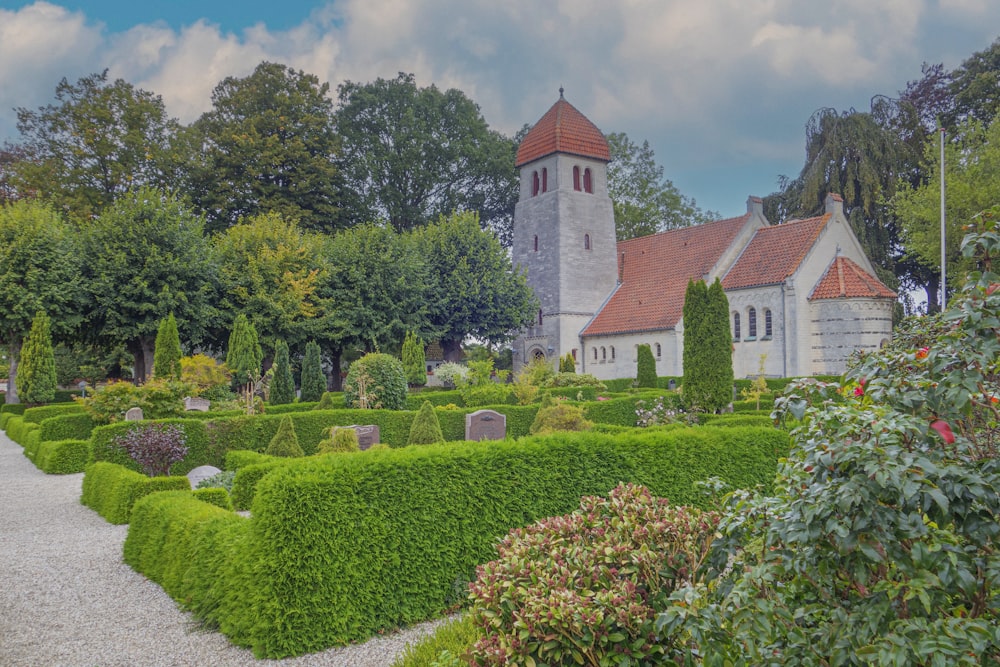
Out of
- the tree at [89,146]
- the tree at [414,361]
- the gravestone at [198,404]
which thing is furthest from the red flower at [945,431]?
the tree at [89,146]

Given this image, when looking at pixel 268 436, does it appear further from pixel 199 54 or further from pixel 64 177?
pixel 64 177

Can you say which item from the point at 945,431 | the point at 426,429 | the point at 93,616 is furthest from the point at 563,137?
the point at 945,431

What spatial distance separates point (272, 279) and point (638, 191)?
2666cm

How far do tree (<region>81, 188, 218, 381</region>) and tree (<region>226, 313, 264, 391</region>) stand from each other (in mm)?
1884

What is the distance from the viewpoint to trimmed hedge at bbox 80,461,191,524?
9.26 m

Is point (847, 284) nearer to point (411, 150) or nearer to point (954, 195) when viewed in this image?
point (954, 195)

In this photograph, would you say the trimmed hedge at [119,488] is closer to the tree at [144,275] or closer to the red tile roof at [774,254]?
the tree at [144,275]

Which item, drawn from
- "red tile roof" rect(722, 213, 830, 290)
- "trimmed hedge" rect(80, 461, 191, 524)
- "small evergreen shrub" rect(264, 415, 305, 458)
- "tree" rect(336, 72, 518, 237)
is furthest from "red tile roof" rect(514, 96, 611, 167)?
"trimmed hedge" rect(80, 461, 191, 524)

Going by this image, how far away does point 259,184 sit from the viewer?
119 ft

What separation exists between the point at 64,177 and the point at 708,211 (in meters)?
39.6

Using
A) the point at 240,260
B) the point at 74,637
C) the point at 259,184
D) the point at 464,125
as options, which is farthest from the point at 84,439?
the point at 464,125

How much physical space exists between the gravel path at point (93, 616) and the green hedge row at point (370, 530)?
6.6 inches

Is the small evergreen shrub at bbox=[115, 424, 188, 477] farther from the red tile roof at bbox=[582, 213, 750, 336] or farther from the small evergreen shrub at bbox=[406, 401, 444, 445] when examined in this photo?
Result: the red tile roof at bbox=[582, 213, 750, 336]

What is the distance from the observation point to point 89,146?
33.7 meters
